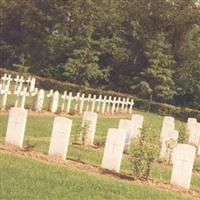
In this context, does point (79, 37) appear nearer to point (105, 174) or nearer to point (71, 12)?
point (71, 12)

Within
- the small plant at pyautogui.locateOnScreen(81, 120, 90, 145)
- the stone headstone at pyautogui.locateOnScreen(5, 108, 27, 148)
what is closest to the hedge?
the small plant at pyautogui.locateOnScreen(81, 120, 90, 145)

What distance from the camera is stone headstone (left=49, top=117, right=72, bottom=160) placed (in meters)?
13.5

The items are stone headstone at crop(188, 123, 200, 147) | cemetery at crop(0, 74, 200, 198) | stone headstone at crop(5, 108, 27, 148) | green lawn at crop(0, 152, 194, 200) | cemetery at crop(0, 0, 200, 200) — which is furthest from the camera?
cemetery at crop(0, 0, 200, 200)

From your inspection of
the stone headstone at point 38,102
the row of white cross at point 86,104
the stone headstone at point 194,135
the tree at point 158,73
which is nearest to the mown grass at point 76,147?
the stone headstone at point 38,102

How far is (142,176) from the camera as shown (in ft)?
42.7

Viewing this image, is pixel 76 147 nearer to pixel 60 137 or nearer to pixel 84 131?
pixel 84 131

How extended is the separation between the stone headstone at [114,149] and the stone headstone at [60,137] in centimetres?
86

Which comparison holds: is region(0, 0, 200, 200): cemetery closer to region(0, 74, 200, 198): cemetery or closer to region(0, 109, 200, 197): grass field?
region(0, 109, 200, 197): grass field

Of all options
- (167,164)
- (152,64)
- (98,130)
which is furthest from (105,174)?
(152,64)

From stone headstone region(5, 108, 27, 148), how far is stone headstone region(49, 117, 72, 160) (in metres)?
0.71

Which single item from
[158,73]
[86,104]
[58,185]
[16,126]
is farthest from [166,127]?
[158,73]

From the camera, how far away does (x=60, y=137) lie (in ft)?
44.8

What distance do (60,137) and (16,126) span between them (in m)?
1.04

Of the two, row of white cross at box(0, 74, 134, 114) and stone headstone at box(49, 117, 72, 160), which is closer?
stone headstone at box(49, 117, 72, 160)
